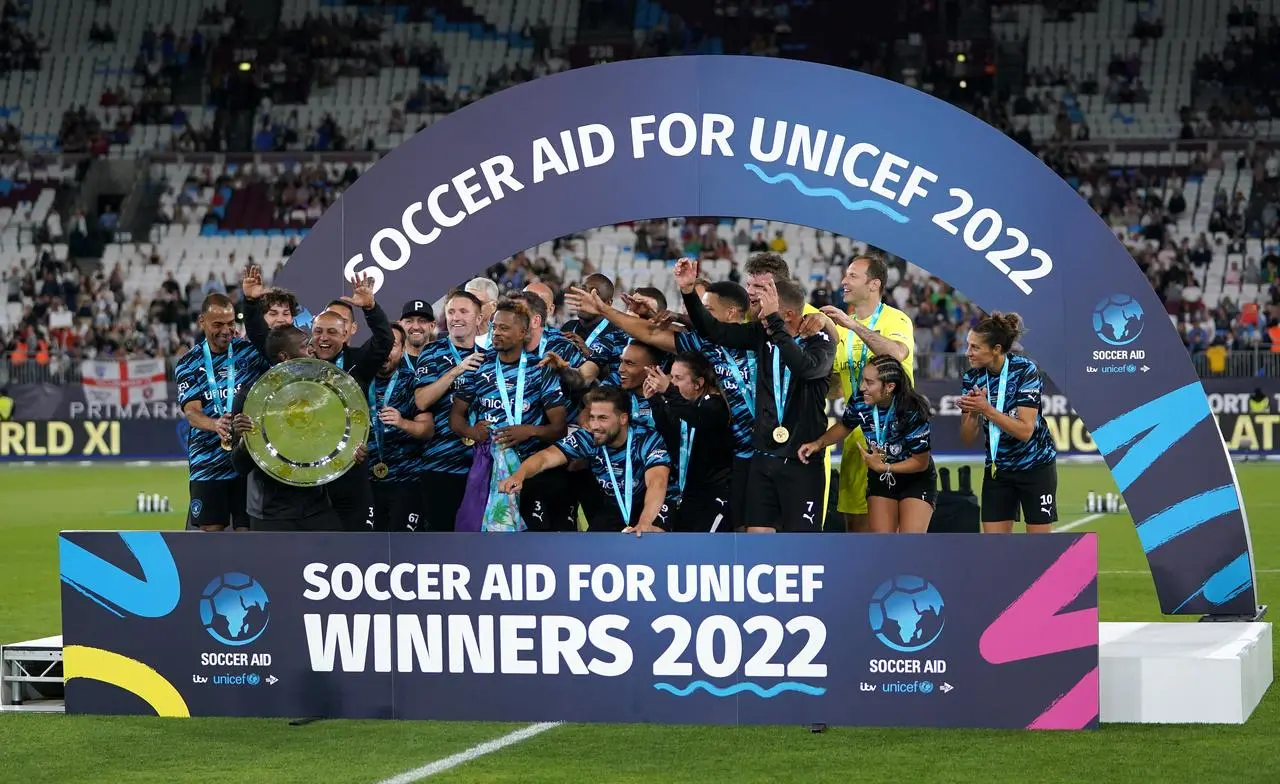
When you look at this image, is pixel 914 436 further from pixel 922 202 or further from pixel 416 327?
pixel 416 327

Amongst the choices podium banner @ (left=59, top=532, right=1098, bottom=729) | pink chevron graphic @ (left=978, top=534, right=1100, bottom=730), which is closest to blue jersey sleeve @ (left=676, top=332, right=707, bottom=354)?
podium banner @ (left=59, top=532, right=1098, bottom=729)

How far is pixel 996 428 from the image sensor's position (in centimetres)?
973

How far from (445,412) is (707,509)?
1.54 meters

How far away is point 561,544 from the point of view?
8.29 m

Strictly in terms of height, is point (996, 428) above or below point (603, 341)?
below

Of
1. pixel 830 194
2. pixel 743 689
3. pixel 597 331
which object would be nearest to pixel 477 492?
pixel 597 331

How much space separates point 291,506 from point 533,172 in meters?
2.67

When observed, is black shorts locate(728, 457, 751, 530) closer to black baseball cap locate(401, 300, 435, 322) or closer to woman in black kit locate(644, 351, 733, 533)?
woman in black kit locate(644, 351, 733, 533)

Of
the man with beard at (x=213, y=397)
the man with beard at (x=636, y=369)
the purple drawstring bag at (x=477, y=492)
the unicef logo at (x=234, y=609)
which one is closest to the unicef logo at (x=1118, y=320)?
the man with beard at (x=636, y=369)

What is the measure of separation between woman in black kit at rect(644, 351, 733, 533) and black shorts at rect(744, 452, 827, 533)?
35 cm

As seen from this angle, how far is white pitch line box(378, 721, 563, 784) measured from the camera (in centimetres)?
712

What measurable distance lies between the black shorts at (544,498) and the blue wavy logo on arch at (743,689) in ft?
5.46

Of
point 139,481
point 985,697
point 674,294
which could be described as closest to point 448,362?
point 985,697

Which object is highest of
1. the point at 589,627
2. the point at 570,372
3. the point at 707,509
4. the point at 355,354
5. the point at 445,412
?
the point at 355,354
